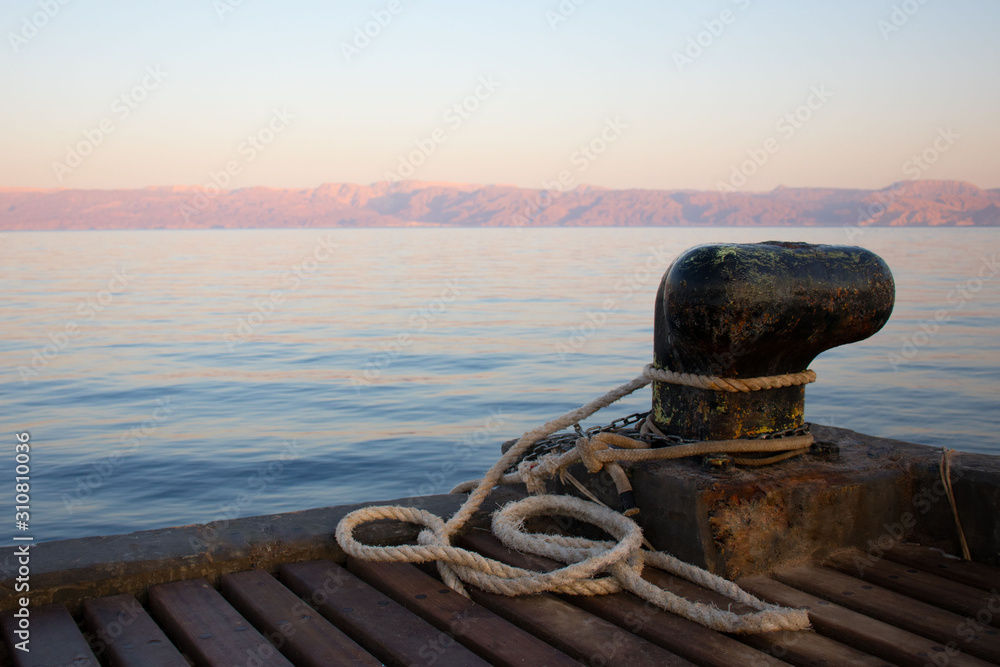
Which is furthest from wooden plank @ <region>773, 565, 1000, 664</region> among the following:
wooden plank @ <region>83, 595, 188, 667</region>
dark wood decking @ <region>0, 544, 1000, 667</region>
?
wooden plank @ <region>83, 595, 188, 667</region>

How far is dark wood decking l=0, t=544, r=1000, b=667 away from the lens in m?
2.15

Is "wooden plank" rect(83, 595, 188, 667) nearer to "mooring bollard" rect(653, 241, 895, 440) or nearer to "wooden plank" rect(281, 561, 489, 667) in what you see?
"wooden plank" rect(281, 561, 489, 667)

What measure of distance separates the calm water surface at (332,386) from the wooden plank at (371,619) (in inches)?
192

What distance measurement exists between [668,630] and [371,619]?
82cm

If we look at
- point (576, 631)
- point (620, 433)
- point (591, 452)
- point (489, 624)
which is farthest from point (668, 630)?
point (620, 433)

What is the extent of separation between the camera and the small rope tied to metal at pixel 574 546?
7.89ft

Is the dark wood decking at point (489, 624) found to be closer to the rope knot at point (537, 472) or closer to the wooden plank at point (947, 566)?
the wooden plank at point (947, 566)

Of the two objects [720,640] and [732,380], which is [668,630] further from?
A: [732,380]

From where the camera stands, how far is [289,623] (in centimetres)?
234

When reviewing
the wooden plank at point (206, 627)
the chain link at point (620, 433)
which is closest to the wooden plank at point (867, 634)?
the chain link at point (620, 433)

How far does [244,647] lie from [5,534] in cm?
575

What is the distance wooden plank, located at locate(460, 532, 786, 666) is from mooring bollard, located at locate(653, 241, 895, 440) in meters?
0.72

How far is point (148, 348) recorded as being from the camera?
1553 cm

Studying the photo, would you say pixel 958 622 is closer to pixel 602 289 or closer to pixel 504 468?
pixel 504 468
